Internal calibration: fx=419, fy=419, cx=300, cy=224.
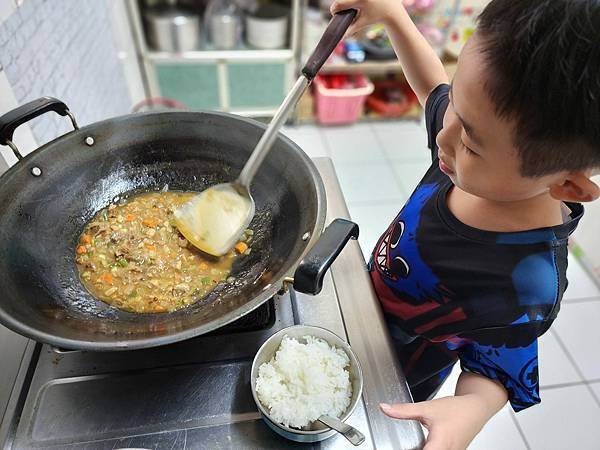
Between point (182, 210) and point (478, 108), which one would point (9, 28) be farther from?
point (478, 108)

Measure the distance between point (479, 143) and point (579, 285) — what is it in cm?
182

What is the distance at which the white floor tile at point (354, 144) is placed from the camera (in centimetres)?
259

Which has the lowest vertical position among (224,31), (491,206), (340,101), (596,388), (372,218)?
(596,388)

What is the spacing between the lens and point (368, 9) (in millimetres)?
873

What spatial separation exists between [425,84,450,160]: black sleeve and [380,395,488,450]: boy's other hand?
503mm

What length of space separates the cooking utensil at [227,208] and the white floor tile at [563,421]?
1346 mm

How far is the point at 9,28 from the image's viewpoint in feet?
3.33

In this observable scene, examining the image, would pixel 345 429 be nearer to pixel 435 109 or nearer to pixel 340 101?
pixel 435 109

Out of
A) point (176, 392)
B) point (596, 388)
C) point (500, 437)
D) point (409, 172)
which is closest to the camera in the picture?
point (176, 392)

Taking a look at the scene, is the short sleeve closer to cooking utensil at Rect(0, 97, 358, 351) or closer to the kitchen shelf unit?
cooking utensil at Rect(0, 97, 358, 351)

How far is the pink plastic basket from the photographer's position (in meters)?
2.55

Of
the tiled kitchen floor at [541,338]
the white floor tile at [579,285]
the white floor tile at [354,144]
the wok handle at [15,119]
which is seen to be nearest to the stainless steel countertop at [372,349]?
the wok handle at [15,119]

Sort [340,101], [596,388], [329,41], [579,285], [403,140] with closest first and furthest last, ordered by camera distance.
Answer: [329,41] < [596,388] < [579,285] < [340,101] < [403,140]

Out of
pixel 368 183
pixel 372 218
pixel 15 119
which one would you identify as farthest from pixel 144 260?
pixel 368 183
